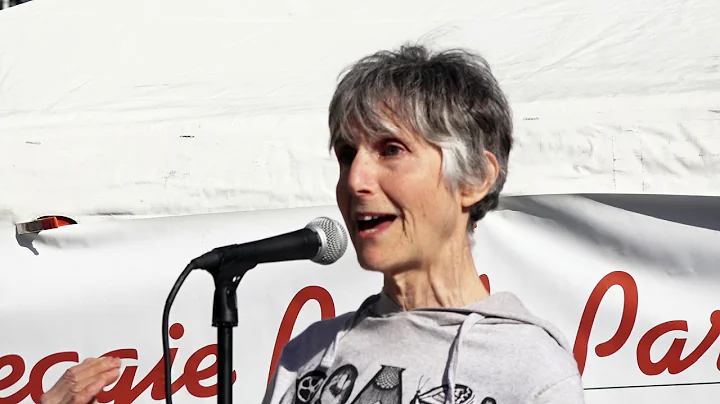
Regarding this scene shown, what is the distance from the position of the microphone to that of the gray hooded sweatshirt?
0.49ft

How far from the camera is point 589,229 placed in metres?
2.40

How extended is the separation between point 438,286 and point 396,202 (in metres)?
0.15

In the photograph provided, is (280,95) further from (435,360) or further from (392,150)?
(435,360)

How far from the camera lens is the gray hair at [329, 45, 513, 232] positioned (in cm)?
137

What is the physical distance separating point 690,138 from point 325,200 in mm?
858

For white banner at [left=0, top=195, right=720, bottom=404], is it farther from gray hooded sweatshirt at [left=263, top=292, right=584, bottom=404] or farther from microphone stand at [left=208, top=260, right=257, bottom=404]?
microphone stand at [left=208, top=260, right=257, bottom=404]

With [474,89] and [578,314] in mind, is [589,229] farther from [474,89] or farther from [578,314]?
[474,89]

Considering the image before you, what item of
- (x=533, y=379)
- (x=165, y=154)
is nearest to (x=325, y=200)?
(x=165, y=154)

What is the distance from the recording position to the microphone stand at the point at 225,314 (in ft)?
4.01

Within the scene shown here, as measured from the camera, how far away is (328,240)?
4.31 feet

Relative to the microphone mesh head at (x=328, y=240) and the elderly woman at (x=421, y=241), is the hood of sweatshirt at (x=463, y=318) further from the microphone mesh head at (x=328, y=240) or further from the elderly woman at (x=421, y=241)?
the microphone mesh head at (x=328, y=240)

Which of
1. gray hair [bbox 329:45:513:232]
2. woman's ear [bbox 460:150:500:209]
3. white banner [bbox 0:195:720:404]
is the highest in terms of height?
gray hair [bbox 329:45:513:232]

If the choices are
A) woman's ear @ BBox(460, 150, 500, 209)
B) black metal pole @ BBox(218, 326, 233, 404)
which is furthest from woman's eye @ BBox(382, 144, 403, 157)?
black metal pole @ BBox(218, 326, 233, 404)

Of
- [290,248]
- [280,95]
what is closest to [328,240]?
[290,248]
